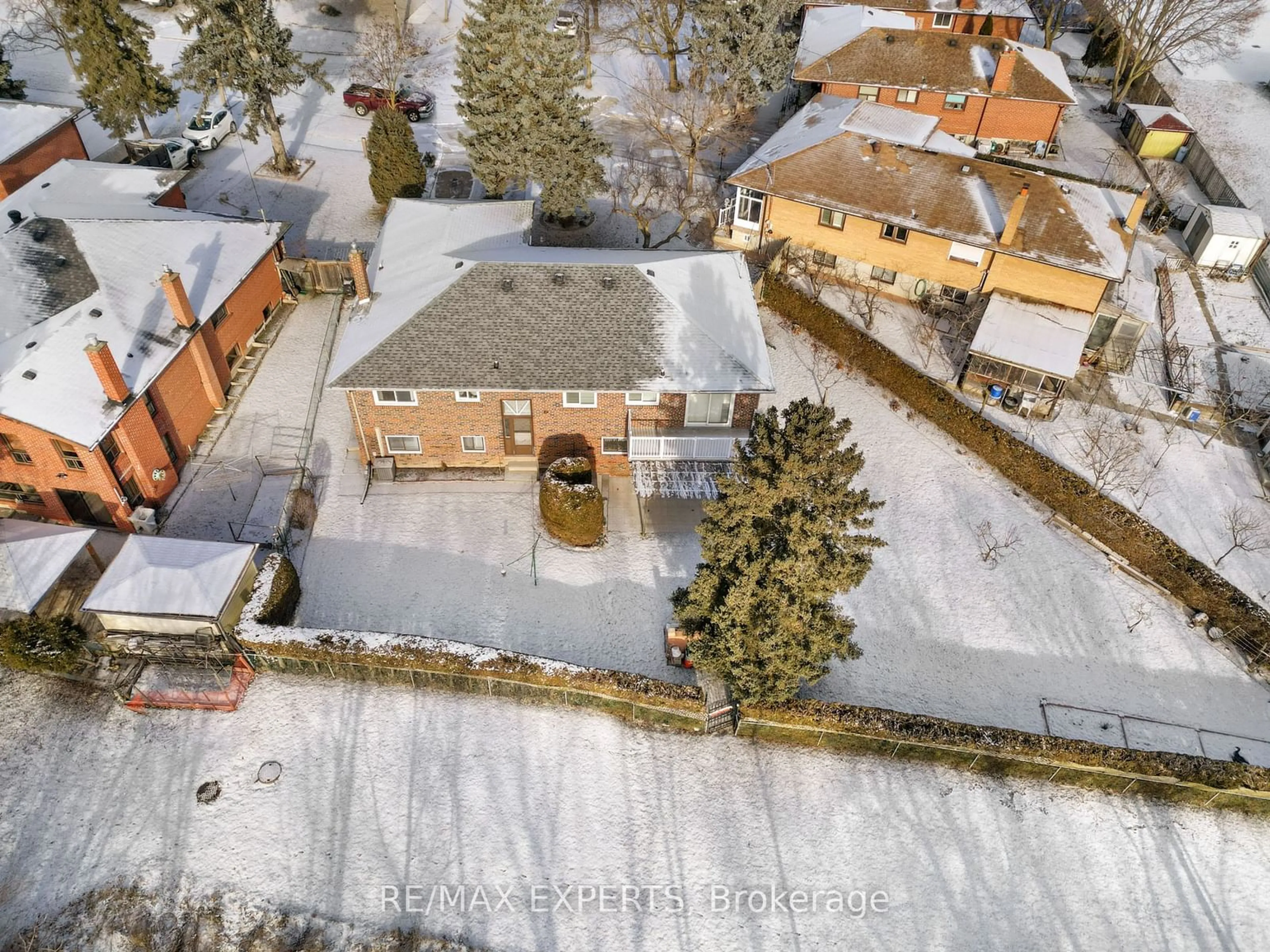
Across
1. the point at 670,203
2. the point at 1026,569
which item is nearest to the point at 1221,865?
the point at 1026,569

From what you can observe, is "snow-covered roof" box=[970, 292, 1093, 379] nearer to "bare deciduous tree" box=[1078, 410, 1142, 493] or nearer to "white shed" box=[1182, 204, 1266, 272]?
"bare deciduous tree" box=[1078, 410, 1142, 493]

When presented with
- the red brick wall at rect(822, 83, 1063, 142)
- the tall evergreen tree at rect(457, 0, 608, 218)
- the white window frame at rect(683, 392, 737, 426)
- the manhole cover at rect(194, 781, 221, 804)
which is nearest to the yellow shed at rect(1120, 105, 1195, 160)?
the red brick wall at rect(822, 83, 1063, 142)

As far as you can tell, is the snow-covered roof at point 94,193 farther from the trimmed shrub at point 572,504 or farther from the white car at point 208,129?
the trimmed shrub at point 572,504

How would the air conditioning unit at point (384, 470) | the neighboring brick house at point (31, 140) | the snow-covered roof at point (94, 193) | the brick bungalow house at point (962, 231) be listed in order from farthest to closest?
the neighboring brick house at point (31, 140) → the snow-covered roof at point (94, 193) → the brick bungalow house at point (962, 231) → the air conditioning unit at point (384, 470)

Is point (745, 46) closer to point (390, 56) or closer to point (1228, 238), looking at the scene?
point (390, 56)

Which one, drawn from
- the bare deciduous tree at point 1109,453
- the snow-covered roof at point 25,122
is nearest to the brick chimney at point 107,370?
the snow-covered roof at point 25,122

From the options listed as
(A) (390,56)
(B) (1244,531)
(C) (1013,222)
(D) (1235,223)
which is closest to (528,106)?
(A) (390,56)
